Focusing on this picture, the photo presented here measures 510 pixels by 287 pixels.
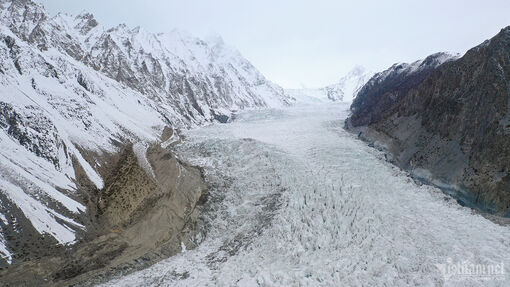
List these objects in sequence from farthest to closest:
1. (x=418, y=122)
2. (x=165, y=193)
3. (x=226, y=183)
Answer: (x=418, y=122), (x=226, y=183), (x=165, y=193)

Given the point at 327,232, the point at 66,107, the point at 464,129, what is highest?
the point at 66,107

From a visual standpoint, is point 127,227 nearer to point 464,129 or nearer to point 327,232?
point 327,232

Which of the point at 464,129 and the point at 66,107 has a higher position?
the point at 66,107

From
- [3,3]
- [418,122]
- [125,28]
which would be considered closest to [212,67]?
[125,28]

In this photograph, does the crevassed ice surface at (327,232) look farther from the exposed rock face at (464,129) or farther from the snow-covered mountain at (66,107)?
the snow-covered mountain at (66,107)

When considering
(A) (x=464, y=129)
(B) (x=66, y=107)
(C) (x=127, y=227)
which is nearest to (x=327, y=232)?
(C) (x=127, y=227)

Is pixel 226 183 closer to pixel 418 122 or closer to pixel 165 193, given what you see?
pixel 165 193
